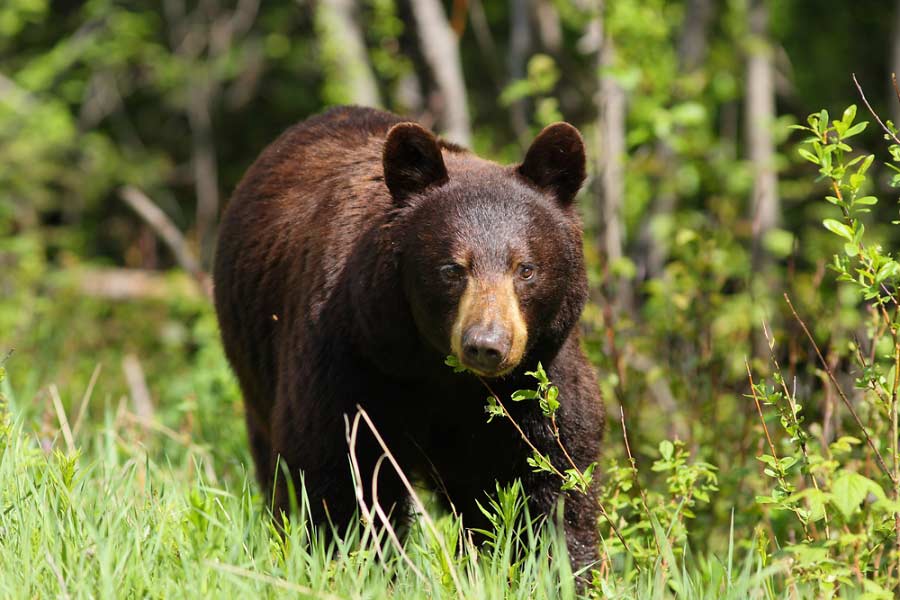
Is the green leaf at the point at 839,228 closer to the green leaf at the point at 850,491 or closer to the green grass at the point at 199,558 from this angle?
the green leaf at the point at 850,491

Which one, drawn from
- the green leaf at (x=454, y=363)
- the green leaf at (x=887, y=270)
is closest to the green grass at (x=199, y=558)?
the green leaf at (x=454, y=363)

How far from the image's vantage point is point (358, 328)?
375cm

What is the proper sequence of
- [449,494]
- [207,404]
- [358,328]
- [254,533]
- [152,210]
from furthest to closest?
[152,210] → [207,404] → [449,494] → [358,328] → [254,533]

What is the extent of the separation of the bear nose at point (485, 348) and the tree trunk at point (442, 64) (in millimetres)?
4183

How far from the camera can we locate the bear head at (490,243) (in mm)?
3469

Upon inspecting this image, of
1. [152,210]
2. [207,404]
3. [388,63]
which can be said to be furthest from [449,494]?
[152,210]

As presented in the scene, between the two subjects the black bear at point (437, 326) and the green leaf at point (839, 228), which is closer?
the green leaf at point (839, 228)

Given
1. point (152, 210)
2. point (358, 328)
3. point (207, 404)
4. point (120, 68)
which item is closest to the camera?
point (358, 328)

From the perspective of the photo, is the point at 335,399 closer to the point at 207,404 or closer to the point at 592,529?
the point at 592,529

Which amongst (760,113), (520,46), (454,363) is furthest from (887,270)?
(760,113)

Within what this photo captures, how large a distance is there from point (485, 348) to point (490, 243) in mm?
475

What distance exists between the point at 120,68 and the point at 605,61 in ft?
30.7

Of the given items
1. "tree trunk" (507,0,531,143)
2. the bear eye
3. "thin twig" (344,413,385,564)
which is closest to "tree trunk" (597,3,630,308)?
"tree trunk" (507,0,531,143)

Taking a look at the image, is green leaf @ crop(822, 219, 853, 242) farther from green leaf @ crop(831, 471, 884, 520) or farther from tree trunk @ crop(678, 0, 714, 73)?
tree trunk @ crop(678, 0, 714, 73)
